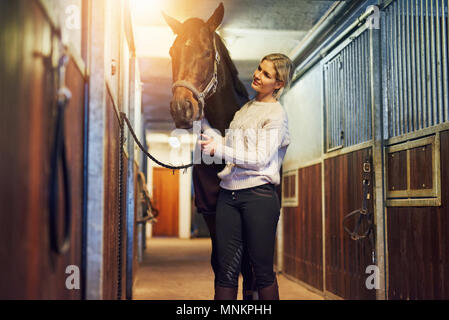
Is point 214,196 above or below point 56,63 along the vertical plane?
below

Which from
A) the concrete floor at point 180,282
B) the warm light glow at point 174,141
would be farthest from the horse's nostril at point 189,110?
the warm light glow at point 174,141

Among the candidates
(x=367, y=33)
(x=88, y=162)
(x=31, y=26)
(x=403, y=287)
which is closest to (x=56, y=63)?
(x=31, y=26)

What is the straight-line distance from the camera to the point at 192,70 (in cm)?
206

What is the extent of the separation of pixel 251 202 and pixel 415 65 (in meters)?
1.38

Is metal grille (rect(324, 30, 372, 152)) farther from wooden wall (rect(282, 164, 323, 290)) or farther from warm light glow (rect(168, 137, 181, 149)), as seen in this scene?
warm light glow (rect(168, 137, 181, 149))

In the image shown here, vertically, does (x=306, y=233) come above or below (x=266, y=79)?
below

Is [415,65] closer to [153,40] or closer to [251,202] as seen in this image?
[251,202]

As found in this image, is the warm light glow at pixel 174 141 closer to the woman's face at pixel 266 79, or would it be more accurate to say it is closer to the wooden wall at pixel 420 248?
the wooden wall at pixel 420 248

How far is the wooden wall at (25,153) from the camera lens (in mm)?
709

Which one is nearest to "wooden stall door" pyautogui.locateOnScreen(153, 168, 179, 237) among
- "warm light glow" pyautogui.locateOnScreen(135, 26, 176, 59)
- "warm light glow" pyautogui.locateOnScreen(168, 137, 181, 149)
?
"warm light glow" pyautogui.locateOnScreen(168, 137, 181, 149)

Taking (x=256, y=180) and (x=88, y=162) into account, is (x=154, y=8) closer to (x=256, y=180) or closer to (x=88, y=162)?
(x=256, y=180)

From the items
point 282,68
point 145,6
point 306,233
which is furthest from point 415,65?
point 306,233

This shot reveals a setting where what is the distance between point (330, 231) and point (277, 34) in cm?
173

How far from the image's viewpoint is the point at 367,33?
10.2 feet
